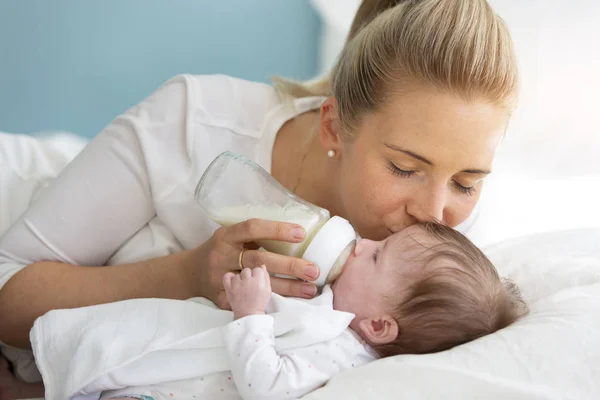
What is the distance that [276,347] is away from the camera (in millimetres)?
966

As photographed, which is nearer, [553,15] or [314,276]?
[314,276]

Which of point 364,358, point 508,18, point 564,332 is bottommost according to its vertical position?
point 364,358

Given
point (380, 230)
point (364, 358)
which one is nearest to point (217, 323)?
point (364, 358)

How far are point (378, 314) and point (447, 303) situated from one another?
4.1 inches

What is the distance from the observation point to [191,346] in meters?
0.98

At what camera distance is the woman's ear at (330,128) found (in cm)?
131

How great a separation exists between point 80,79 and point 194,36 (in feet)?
1.48

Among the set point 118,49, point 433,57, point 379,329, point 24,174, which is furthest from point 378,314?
point 118,49

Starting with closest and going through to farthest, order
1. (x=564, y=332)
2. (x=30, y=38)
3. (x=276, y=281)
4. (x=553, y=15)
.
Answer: (x=564, y=332), (x=276, y=281), (x=553, y=15), (x=30, y=38)

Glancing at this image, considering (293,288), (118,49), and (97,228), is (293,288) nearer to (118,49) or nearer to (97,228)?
(97,228)

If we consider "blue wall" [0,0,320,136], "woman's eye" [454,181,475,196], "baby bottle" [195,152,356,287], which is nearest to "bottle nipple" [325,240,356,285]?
"baby bottle" [195,152,356,287]

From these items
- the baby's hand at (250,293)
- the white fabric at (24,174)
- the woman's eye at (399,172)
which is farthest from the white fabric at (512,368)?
the white fabric at (24,174)

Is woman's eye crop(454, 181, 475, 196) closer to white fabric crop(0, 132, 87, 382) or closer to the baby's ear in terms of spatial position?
the baby's ear

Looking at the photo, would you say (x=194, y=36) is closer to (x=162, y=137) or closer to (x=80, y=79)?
(x=80, y=79)
